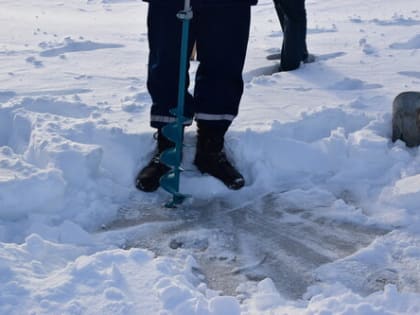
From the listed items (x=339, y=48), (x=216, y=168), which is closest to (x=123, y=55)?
(x=339, y=48)

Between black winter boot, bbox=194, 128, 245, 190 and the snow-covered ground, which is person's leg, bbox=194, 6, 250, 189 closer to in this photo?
black winter boot, bbox=194, 128, 245, 190

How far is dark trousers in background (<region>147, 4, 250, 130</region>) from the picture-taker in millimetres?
3014

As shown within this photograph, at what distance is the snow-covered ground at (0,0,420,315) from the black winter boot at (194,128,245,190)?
60mm

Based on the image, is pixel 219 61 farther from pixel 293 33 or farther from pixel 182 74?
pixel 293 33

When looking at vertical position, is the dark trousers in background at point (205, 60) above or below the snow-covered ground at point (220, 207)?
above

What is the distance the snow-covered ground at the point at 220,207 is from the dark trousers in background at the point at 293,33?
0.24 m

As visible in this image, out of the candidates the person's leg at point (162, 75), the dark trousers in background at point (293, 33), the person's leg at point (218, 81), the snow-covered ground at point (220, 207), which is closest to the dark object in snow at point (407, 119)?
the snow-covered ground at point (220, 207)

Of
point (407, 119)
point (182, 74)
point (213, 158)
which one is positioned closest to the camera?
point (182, 74)

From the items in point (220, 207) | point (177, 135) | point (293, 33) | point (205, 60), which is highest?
point (205, 60)

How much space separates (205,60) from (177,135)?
409 millimetres

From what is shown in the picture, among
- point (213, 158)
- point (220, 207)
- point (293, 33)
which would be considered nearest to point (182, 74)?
point (213, 158)

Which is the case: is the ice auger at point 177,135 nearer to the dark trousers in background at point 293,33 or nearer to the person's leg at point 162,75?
the person's leg at point 162,75

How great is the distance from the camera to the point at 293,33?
504 centimetres

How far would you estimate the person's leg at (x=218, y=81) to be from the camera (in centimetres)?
304
